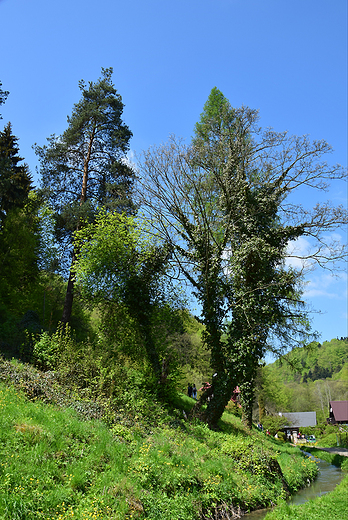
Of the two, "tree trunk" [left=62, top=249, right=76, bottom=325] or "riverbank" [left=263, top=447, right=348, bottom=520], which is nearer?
"riverbank" [left=263, top=447, right=348, bottom=520]

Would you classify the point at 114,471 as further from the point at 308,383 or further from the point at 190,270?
the point at 308,383

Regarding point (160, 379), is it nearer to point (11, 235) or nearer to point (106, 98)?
point (11, 235)

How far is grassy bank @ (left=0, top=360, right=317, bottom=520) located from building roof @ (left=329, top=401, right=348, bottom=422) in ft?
133

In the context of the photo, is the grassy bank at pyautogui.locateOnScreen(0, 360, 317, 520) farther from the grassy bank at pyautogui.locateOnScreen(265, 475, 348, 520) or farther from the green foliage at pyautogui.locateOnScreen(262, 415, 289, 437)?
the green foliage at pyautogui.locateOnScreen(262, 415, 289, 437)

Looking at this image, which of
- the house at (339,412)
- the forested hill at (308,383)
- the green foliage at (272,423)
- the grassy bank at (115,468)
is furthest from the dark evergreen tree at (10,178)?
the house at (339,412)

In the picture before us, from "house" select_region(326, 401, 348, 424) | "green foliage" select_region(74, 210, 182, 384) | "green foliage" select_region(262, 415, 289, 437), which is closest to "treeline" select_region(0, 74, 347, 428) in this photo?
"green foliage" select_region(74, 210, 182, 384)

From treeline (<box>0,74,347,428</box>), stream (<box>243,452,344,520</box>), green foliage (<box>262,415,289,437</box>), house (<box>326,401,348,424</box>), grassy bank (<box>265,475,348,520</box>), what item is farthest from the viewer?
house (<box>326,401,348,424</box>)

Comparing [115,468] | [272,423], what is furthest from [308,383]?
[115,468]

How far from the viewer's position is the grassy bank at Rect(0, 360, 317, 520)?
6297mm

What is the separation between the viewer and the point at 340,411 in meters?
48.2

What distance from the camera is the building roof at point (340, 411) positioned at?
46731 millimetres

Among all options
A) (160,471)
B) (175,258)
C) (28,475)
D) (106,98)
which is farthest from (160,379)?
A: (106,98)

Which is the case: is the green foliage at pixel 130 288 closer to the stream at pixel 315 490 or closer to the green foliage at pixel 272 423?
the stream at pixel 315 490

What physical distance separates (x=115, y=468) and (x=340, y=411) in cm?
4925
